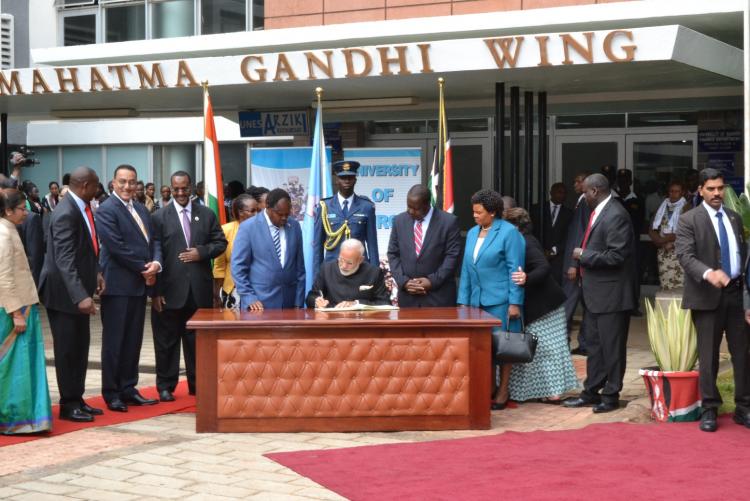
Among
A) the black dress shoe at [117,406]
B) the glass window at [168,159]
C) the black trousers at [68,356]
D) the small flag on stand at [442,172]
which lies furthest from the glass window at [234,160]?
the black trousers at [68,356]

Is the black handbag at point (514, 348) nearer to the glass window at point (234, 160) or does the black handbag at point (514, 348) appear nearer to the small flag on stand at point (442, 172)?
the small flag on stand at point (442, 172)

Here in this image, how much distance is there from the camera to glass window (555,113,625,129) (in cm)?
2017

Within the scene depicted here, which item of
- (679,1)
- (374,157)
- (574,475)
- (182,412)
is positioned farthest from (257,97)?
(574,475)

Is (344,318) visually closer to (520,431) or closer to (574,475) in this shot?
(520,431)

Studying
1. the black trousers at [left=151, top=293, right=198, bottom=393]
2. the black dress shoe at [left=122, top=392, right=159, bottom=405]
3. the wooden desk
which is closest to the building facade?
the black trousers at [left=151, top=293, right=198, bottom=393]

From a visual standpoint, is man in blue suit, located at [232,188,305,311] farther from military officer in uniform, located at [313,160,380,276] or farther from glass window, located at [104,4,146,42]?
glass window, located at [104,4,146,42]

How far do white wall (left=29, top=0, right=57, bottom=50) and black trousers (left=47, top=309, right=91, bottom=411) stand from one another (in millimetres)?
14357

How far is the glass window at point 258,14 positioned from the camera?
20344 mm

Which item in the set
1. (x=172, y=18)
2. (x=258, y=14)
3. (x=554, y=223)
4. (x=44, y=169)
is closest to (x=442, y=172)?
(x=554, y=223)

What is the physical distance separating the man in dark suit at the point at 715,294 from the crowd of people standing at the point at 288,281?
1 cm

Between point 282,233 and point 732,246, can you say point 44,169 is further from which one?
point 732,246

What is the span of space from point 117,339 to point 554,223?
22.8 feet

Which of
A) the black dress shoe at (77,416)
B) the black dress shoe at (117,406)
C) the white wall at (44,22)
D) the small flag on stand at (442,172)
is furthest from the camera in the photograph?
the white wall at (44,22)

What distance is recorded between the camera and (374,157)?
15656mm
